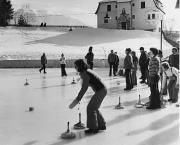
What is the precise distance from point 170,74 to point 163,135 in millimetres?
4031

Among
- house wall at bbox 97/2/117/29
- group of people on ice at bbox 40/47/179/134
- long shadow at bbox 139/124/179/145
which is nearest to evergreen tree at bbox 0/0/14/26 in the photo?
house wall at bbox 97/2/117/29

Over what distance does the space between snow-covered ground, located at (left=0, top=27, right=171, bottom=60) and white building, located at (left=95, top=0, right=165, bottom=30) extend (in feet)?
36.5

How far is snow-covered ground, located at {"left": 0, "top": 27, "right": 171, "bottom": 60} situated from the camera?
43.2 m

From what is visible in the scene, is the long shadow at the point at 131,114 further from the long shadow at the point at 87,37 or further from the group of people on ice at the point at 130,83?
the long shadow at the point at 87,37

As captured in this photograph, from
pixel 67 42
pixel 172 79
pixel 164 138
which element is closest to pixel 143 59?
pixel 172 79

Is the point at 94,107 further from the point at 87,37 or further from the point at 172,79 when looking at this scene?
the point at 87,37

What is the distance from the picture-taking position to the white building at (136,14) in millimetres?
72181

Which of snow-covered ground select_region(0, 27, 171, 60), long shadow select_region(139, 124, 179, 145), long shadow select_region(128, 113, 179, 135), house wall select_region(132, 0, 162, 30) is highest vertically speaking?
house wall select_region(132, 0, 162, 30)

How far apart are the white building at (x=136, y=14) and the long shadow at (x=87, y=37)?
11320mm

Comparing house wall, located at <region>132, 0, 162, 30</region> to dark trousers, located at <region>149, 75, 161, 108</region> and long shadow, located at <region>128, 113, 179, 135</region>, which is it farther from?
long shadow, located at <region>128, 113, 179, 135</region>

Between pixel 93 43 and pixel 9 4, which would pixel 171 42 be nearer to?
pixel 93 43

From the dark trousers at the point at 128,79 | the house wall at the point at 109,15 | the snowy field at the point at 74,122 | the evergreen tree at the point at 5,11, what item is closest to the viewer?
the snowy field at the point at 74,122

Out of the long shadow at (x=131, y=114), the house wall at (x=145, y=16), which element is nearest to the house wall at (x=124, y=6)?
the house wall at (x=145, y=16)

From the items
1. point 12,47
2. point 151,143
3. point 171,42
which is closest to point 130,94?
point 151,143
